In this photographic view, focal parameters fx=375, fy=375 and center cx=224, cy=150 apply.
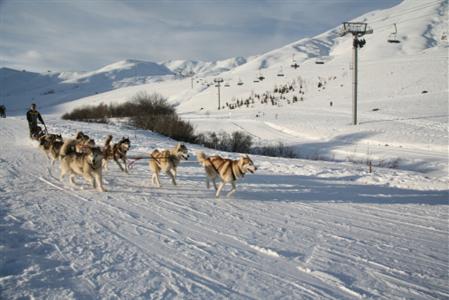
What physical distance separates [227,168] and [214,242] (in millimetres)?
2538

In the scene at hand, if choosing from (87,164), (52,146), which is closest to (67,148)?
(87,164)

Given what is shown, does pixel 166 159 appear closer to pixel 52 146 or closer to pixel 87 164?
pixel 87 164

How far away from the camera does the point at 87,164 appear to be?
7.45m

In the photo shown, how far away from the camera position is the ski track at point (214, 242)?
404cm

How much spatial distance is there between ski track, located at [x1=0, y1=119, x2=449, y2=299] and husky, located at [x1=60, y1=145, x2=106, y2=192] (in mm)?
266

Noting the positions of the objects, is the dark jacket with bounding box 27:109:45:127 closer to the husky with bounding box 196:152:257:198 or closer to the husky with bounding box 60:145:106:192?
the husky with bounding box 60:145:106:192

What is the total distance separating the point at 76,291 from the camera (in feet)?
12.3

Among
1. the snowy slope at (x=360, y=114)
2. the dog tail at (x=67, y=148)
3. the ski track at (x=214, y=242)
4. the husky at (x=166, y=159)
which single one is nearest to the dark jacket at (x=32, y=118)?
the ski track at (x=214, y=242)

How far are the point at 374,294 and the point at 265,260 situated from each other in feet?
4.36

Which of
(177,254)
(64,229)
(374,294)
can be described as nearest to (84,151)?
(64,229)

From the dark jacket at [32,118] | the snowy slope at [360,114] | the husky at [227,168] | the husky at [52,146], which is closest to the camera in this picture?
the husky at [227,168]

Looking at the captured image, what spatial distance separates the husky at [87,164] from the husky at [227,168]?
2.13m

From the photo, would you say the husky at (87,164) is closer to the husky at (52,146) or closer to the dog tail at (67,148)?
the dog tail at (67,148)

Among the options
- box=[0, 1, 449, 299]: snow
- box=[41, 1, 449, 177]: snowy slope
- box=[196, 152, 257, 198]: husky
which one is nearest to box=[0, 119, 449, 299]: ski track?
box=[0, 1, 449, 299]: snow
